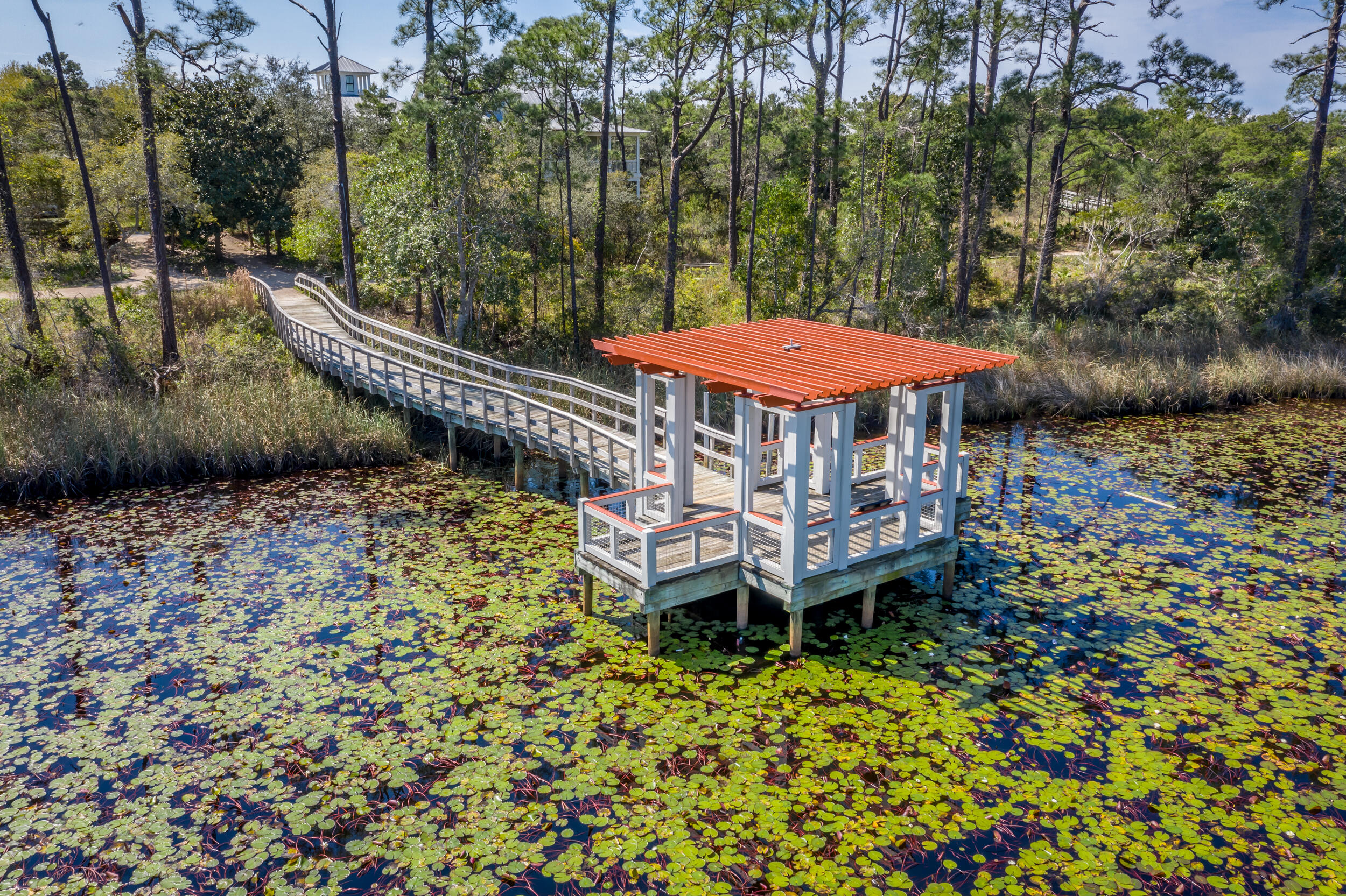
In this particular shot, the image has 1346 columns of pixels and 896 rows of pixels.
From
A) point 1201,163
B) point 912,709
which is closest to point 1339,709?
point 912,709

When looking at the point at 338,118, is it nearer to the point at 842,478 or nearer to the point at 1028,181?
the point at 842,478

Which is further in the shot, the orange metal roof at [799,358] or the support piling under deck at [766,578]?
the support piling under deck at [766,578]

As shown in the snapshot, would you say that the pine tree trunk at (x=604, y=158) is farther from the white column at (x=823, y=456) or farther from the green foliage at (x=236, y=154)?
the green foliage at (x=236, y=154)

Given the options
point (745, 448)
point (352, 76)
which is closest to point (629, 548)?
point (745, 448)

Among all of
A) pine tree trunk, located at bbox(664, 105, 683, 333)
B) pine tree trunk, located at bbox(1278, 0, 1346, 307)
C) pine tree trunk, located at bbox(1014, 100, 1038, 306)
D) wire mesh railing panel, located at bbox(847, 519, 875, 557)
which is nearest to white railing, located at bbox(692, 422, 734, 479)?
wire mesh railing panel, located at bbox(847, 519, 875, 557)

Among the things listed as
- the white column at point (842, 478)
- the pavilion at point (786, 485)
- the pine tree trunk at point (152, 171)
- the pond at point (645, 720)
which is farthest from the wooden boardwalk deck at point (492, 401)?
the pine tree trunk at point (152, 171)

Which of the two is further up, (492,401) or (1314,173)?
(1314,173)
